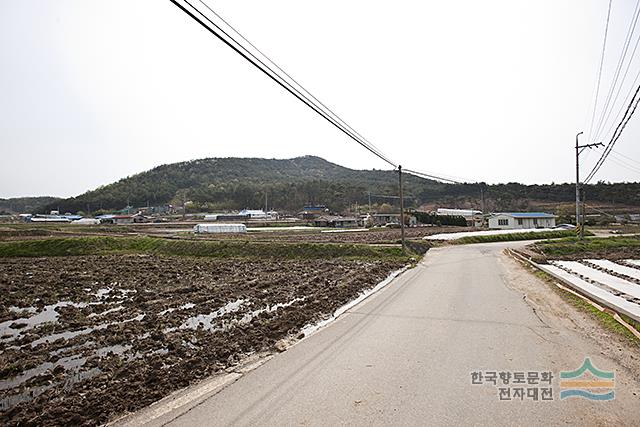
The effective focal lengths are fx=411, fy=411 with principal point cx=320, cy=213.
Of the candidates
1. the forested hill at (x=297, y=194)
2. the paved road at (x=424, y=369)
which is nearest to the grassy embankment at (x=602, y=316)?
the paved road at (x=424, y=369)

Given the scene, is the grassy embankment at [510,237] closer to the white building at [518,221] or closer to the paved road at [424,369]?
the white building at [518,221]

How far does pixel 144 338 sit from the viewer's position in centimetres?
907

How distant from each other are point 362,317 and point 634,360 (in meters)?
5.46

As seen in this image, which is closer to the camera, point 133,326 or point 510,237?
point 133,326

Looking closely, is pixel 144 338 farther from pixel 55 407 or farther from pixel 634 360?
pixel 634 360

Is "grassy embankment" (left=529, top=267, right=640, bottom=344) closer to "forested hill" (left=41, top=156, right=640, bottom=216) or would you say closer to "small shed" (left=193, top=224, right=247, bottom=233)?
"small shed" (left=193, top=224, right=247, bottom=233)

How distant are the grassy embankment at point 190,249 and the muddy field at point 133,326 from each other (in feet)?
19.5

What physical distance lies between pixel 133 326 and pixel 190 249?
917 inches

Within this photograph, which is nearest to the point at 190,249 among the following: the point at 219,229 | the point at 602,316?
the point at 219,229

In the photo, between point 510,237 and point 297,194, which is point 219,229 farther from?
point 297,194

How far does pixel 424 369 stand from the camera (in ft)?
20.3

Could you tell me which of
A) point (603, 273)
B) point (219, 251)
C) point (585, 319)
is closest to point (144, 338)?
point (585, 319)

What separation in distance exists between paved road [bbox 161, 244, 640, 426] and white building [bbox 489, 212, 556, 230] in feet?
171

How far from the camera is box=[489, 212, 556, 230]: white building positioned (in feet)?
194
